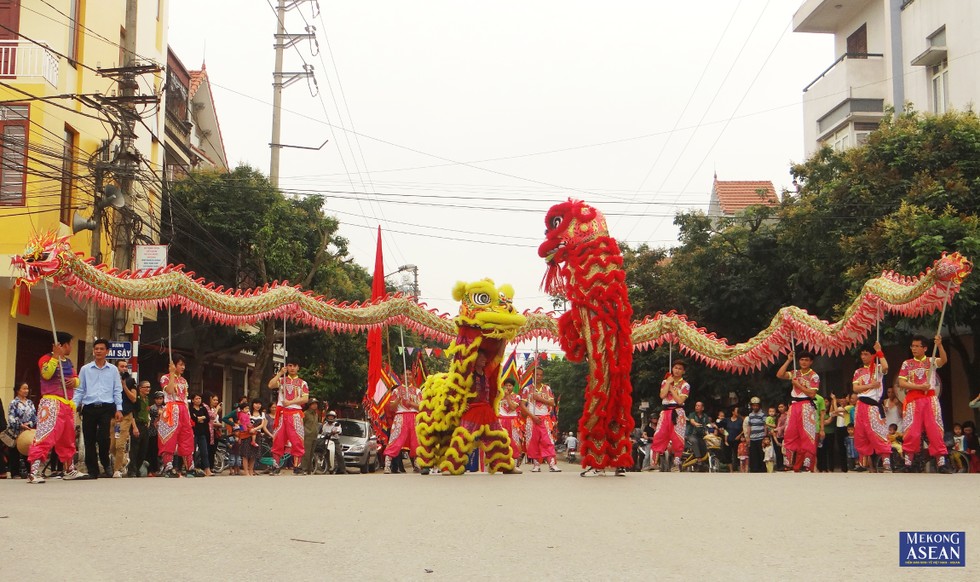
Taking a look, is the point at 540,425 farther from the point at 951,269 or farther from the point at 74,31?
the point at 74,31

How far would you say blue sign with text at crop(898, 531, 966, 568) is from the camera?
221 inches

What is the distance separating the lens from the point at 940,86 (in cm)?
2709

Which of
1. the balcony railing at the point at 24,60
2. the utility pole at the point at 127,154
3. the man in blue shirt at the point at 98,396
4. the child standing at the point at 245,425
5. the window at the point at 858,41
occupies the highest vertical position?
the window at the point at 858,41

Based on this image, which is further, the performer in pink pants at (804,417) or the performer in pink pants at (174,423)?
the performer in pink pants at (804,417)

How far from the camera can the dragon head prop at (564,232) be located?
46.1 ft

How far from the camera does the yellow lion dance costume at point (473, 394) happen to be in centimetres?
1466

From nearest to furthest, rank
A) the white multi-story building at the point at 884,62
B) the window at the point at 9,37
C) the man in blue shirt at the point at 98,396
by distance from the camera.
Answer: the man in blue shirt at the point at 98,396
the window at the point at 9,37
the white multi-story building at the point at 884,62

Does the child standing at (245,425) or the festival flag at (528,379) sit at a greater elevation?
the festival flag at (528,379)

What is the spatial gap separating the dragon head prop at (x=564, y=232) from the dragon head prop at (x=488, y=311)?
2.42 feet

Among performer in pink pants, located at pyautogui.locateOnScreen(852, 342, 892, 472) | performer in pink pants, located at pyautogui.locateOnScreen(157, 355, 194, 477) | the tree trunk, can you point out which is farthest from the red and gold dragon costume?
the tree trunk

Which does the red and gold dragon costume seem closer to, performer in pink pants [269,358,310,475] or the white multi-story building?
performer in pink pants [269,358,310,475]

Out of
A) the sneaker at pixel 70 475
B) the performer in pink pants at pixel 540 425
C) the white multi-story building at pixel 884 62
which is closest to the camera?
the sneaker at pixel 70 475

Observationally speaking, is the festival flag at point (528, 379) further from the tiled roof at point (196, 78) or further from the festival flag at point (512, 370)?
the tiled roof at point (196, 78)

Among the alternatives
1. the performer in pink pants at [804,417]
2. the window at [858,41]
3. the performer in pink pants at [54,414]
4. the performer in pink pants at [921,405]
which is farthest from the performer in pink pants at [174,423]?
the window at [858,41]
